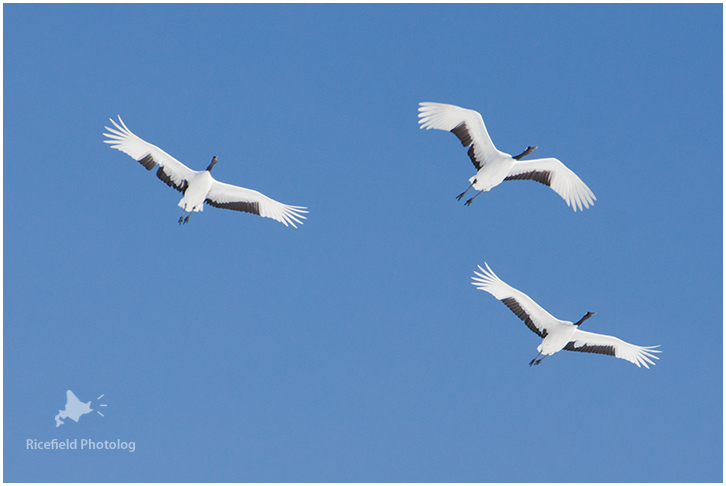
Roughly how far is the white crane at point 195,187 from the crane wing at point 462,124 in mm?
6344

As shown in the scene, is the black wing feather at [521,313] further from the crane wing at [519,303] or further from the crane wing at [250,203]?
the crane wing at [250,203]

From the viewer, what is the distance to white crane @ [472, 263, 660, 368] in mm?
38500

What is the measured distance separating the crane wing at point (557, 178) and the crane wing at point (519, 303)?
4.20 m

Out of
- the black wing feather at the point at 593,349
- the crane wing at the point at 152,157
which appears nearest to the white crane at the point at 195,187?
the crane wing at the point at 152,157

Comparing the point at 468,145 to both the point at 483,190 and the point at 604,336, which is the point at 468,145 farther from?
the point at 604,336

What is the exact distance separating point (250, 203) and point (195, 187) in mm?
2415

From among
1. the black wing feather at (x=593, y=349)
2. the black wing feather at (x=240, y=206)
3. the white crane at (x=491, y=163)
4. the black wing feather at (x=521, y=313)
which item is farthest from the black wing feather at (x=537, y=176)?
the black wing feather at (x=240, y=206)

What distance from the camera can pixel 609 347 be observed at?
A: 133 ft

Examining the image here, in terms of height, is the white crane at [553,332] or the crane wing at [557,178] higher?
the crane wing at [557,178]

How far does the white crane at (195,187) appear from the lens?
37906 mm

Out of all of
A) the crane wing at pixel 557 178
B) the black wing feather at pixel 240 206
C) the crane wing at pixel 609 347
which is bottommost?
the crane wing at pixel 609 347

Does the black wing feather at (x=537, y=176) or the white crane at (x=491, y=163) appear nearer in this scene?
the white crane at (x=491, y=163)

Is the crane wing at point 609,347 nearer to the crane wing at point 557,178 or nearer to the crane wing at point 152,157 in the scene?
the crane wing at point 557,178

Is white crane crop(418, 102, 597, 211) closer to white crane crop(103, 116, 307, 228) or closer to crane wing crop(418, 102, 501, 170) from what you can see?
crane wing crop(418, 102, 501, 170)
